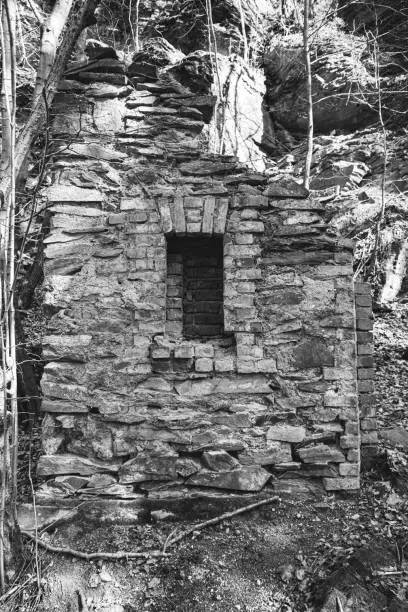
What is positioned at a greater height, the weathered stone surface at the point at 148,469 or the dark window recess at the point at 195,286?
the dark window recess at the point at 195,286

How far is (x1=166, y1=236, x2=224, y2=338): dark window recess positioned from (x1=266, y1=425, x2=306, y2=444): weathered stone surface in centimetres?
85

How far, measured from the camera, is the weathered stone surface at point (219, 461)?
3391mm

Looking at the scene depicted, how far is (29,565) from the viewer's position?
2.91 meters

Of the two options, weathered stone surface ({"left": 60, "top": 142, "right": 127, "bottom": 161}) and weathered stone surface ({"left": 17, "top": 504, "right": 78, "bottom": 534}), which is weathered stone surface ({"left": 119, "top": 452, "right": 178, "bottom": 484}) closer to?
weathered stone surface ({"left": 17, "top": 504, "right": 78, "bottom": 534})

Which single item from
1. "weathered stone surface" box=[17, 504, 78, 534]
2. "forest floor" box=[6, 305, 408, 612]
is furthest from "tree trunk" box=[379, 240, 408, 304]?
"weathered stone surface" box=[17, 504, 78, 534]

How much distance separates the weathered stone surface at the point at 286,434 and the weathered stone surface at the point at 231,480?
30 cm

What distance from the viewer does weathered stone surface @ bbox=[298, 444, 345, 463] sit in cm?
345

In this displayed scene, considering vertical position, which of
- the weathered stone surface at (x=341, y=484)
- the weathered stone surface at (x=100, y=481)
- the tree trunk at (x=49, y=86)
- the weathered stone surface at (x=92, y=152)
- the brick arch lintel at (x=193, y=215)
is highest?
the tree trunk at (x=49, y=86)

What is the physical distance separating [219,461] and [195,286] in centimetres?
138

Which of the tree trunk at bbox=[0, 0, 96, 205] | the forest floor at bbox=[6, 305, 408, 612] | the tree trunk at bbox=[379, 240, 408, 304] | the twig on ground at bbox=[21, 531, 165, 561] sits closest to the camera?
the forest floor at bbox=[6, 305, 408, 612]

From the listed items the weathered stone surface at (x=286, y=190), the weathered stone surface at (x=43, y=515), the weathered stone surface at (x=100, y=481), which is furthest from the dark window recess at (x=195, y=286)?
the weathered stone surface at (x=43, y=515)

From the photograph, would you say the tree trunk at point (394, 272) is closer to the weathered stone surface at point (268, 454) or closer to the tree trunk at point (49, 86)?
the weathered stone surface at point (268, 454)

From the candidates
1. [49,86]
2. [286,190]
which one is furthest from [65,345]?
[49,86]

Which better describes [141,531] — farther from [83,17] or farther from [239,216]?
[83,17]
